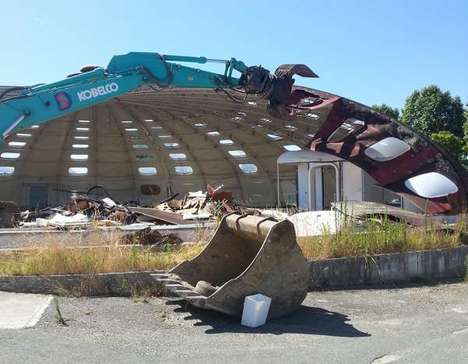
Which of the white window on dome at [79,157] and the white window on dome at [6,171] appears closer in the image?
the white window on dome at [6,171]

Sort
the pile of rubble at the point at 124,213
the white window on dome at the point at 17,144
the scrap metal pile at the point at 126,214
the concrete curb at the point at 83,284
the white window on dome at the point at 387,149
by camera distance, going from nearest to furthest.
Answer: the concrete curb at the point at 83,284
the scrap metal pile at the point at 126,214
the pile of rubble at the point at 124,213
the white window on dome at the point at 387,149
the white window on dome at the point at 17,144

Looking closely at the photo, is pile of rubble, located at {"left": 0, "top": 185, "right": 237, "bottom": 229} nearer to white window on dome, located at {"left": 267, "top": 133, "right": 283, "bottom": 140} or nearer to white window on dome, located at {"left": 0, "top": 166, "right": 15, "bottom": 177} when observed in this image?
white window on dome, located at {"left": 267, "top": 133, "right": 283, "bottom": 140}

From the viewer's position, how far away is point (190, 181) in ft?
144

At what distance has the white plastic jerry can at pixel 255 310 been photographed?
7441mm

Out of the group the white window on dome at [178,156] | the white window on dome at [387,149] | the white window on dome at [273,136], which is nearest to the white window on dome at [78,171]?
the white window on dome at [178,156]

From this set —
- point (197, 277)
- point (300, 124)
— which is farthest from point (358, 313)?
point (300, 124)

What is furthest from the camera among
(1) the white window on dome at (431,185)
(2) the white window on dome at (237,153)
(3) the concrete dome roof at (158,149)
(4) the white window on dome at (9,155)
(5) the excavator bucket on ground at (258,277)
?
(2) the white window on dome at (237,153)

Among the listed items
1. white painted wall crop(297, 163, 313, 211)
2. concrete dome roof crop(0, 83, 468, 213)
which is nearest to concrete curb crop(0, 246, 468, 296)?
white painted wall crop(297, 163, 313, 211)

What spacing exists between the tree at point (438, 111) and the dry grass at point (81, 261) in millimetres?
49882

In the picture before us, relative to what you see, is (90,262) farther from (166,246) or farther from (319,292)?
(319,292)

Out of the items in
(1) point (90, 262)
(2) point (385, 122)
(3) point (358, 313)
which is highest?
(2) point (385, 122)

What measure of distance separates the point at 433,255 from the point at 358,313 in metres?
3.71

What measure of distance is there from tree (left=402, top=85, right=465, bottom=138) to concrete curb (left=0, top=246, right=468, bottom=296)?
153 feet

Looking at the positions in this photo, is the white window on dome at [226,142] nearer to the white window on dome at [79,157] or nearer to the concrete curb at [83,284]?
the white window on dome at [79,157]
